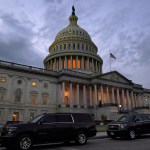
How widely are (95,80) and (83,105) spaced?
865cm

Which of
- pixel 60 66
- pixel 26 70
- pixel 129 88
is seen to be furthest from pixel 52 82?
pixel 129 88

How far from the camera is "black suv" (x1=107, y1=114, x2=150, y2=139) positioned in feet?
51.5

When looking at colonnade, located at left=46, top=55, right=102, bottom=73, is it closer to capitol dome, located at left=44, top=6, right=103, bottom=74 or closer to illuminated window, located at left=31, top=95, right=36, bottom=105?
capitol dome, located at left=44, top=6, right=103, bottom=74

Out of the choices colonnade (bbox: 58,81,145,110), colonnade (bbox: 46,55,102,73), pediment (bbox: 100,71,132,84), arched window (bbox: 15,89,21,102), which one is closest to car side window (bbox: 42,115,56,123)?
arched window (bbox: 15,89,21,102)

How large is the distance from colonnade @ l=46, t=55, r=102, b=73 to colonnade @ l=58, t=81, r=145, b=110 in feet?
46.9

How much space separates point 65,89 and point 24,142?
45940mm

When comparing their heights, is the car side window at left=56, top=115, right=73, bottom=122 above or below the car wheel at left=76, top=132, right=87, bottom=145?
above

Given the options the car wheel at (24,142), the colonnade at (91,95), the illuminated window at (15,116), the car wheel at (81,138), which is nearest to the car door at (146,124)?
the car wheel at (81,138)

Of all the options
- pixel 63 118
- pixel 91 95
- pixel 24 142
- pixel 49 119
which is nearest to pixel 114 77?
pixel 91 95

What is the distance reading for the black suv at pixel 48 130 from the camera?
1077 centimetres

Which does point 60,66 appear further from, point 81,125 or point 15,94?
point 81,125

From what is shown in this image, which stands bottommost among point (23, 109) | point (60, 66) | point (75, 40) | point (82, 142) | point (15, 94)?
point (82, 142)

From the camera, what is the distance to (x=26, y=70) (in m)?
49.2

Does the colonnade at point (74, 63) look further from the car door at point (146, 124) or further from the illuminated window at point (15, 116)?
the car door at point (146, 124)
